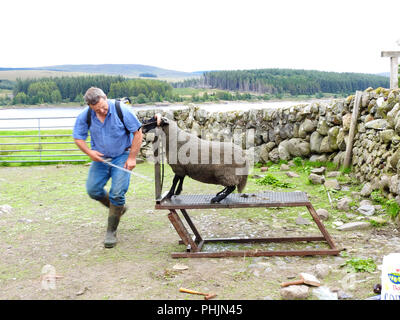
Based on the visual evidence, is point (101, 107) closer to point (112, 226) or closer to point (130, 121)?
point (130, 121)

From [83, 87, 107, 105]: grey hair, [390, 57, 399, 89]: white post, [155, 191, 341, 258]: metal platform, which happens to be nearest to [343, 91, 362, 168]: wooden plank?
[390, 57, 399, 89]: white post

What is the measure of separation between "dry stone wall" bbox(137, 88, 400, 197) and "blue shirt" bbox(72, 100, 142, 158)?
3.80 m

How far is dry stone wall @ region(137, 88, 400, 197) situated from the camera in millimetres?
6641

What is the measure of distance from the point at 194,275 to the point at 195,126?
8762mm

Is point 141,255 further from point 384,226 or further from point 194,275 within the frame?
point 384,226

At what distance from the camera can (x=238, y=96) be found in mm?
12258

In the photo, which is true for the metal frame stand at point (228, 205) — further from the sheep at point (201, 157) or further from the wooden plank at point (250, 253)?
the sheep at point (201, 157)

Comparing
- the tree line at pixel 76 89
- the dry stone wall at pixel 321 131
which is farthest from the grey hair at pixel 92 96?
the tree line at pixel 76 89

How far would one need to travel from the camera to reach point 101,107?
15.3 ft

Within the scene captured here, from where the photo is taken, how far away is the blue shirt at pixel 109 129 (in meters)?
4.80

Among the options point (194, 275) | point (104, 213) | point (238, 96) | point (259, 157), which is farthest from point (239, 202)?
point (238, 96)

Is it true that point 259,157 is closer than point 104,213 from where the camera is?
No

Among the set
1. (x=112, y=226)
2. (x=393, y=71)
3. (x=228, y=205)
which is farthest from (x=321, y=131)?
(x=112, y=226)
